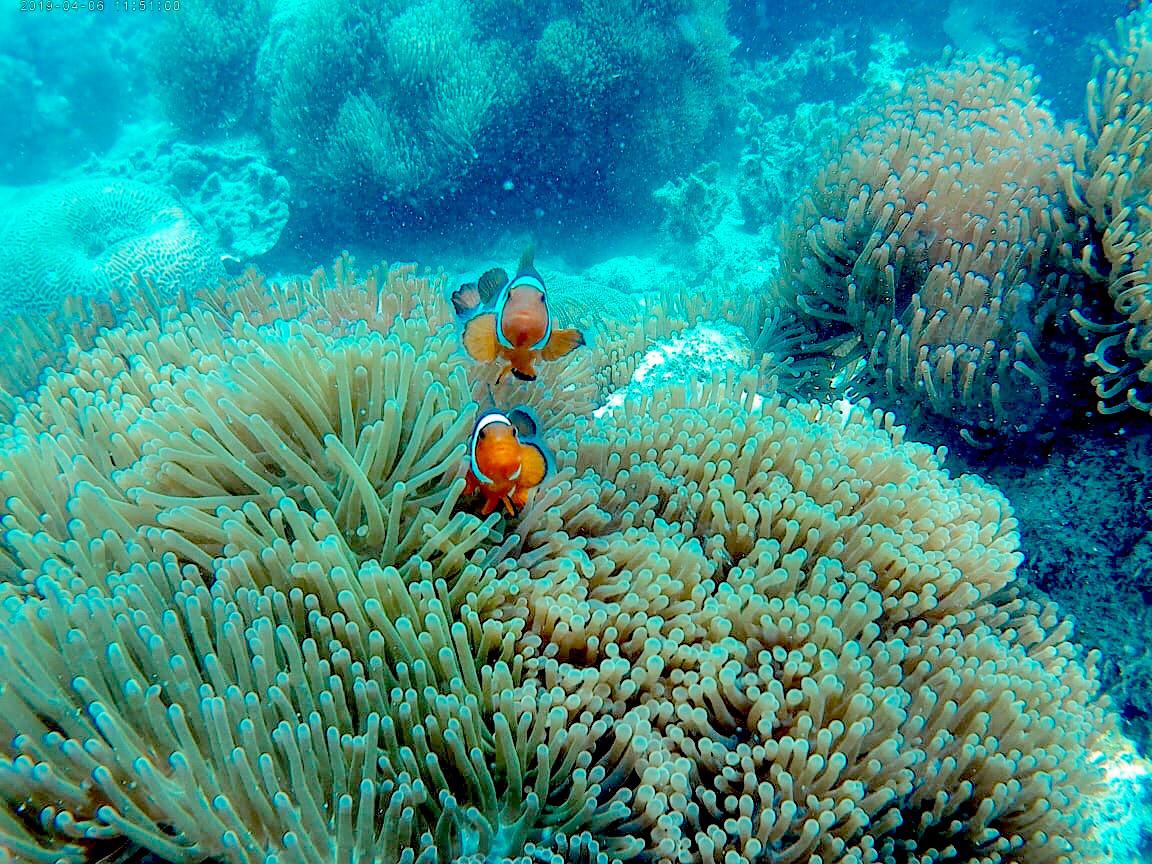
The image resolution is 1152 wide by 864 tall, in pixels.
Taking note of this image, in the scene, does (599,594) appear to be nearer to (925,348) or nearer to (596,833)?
(596,833)

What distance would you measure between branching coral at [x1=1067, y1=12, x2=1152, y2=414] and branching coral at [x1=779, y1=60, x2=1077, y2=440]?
0.14 m

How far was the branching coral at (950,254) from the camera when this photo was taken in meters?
3.32

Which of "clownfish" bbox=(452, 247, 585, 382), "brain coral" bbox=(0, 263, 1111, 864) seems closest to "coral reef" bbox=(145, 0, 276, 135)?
"clownfish" bbox=(452, 247, 585, 382)

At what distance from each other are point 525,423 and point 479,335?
0.58 metres

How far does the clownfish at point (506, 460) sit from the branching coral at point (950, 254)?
2.37 m

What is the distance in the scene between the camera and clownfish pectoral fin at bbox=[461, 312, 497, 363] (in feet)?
7.99

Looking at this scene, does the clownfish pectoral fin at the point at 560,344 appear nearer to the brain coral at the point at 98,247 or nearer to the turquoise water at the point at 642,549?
the turquoise water at the point at 642,549

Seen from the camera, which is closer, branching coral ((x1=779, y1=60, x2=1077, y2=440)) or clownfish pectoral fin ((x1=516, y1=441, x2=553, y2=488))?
clownfish pectoral fin ((x1=516, y1=441, x2=553, y2=488))

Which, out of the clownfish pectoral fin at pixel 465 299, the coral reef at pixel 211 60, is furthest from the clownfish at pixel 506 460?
the coral reef at pixel 211 60

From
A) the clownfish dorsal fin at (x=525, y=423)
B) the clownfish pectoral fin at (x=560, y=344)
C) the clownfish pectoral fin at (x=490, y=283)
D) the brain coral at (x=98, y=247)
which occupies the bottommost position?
the clownfish dorsal fin at (x=525, y=423)

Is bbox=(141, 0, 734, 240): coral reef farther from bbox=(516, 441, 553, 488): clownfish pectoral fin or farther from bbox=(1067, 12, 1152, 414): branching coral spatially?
bbox=(516, 441, 553, 488): clownfish pectoral fin

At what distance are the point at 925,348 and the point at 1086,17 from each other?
48.5 ft

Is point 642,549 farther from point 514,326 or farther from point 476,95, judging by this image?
point 476,95

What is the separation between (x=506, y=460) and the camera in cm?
175
